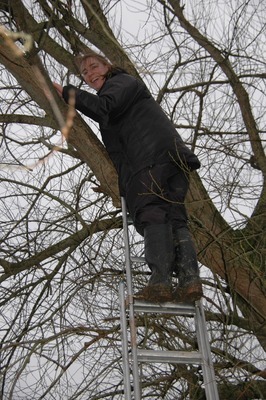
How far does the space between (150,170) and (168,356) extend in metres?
1.04

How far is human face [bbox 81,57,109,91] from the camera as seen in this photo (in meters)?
3.73

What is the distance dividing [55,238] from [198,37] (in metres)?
1.98

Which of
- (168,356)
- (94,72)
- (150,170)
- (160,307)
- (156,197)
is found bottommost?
(168,356)

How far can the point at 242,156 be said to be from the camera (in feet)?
13.5

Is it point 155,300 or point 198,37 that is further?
point 198,37

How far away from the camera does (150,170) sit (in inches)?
131

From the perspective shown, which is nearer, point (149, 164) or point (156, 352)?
point (156, 352)

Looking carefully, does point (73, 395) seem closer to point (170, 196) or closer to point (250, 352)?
point (250, 352)

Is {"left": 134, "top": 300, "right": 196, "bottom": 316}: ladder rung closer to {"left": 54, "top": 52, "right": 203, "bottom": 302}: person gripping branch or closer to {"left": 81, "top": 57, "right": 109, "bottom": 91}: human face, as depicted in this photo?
{"left": 54, "top": 52, "right": 203, "bottom": 302}: person gripping branch

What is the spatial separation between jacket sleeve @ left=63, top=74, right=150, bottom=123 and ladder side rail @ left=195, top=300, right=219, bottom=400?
119cm

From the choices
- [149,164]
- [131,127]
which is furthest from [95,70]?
[149,164]

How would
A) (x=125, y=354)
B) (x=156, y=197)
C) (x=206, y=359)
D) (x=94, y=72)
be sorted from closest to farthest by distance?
(x=125, y=354) → (x=206, y=359) → (x=156, y=197) → (x=94, y=72)

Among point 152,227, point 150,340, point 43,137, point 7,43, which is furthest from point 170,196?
point 43,137

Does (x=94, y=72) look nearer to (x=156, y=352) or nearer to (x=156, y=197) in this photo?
(x=156, y=197)
